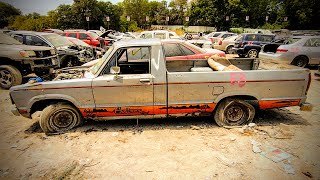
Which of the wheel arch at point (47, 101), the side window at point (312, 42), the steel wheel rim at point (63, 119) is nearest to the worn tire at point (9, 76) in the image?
the wheel arch at point (47, 101)

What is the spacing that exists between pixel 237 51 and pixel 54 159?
487 inches

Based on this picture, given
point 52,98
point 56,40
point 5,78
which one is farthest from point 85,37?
point 52,98

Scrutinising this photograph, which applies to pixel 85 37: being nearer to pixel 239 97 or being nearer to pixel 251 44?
pixel 251 44

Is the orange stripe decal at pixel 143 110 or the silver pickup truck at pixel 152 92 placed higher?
the silver pickup truck at pixel 152 92

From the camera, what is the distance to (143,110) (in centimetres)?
402

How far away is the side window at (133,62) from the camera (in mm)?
4394

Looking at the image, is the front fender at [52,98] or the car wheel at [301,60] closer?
the front fender at [52,98]

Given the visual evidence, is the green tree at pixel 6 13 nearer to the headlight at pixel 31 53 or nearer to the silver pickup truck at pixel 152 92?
the headlight at pixel 31 53

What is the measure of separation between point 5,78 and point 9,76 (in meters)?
0.20

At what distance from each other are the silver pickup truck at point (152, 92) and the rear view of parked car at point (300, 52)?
235 inches

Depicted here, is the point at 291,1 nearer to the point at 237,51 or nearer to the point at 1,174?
the point at 237,51

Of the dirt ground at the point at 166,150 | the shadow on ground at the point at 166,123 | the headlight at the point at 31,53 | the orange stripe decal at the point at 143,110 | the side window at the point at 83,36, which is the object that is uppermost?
the side window at the point at 83,36

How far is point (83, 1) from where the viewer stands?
43000 millimetres

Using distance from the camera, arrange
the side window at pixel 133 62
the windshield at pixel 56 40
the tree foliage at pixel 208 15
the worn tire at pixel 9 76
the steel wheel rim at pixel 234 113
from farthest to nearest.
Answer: the tree foliage at pixel 208 15 < the windshield at pixel 56 40 < the worn tire at pixel 9 76 < the side window at pixel 133 62 < the steel wheel rim at pixel 234 113
